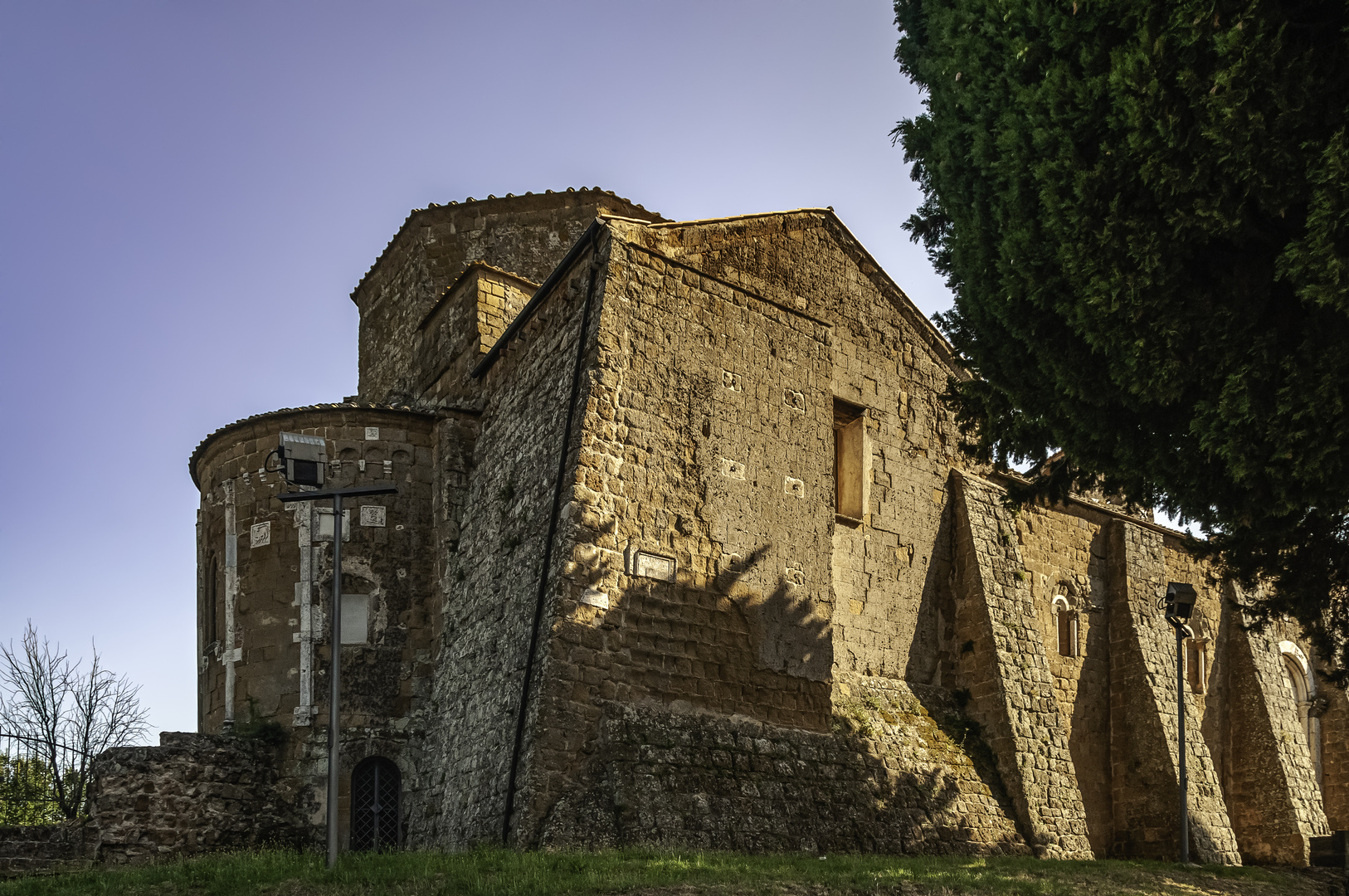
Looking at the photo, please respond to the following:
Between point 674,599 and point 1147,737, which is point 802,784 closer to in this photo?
point 674,599

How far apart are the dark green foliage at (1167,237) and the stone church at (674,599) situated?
882 millimetres

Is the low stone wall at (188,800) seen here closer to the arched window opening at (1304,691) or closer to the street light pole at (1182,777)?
the street light pole at (1182,777)

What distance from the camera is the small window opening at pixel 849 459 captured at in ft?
52.9

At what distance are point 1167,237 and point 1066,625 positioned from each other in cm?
1142

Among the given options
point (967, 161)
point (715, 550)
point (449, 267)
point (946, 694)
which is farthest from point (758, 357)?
point (449, 267)

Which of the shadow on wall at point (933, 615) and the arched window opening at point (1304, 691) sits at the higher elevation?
the shadow on wall at point (933, 615)

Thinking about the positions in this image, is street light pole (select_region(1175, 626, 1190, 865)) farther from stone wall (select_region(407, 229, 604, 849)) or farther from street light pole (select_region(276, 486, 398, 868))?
street light pole (select_region(276, 486, 398, 868))

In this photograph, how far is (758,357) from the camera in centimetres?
1475

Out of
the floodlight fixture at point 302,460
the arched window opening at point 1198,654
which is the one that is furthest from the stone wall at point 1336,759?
the floodlight fixture at point 302,460

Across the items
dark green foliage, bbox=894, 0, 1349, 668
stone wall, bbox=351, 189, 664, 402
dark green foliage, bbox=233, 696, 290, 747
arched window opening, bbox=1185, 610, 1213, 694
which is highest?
stone wall, bbox=351, 189, 664, 402

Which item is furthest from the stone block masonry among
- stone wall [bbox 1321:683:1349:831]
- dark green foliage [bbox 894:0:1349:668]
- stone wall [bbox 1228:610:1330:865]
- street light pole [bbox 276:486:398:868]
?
stone wall [bbox 1321:683:1349:831]

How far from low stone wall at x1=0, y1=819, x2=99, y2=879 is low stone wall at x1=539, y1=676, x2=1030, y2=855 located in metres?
6.50

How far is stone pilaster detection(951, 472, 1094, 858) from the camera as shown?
50.7 ft

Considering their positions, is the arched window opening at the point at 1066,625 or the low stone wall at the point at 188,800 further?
the arched window opening at the point at 1066,625
